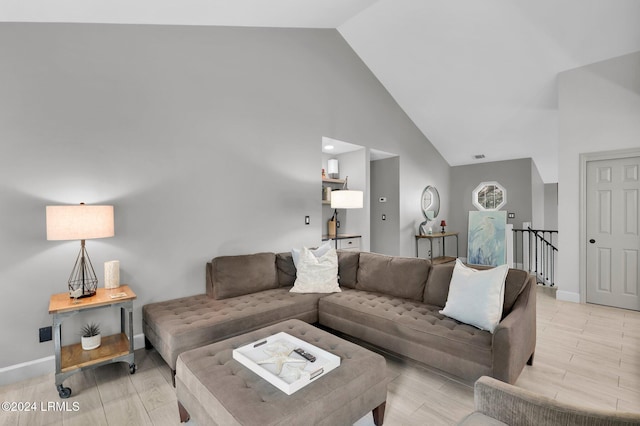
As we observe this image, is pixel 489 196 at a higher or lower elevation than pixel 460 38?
lower

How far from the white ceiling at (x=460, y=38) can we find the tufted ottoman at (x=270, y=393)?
2.77 metres

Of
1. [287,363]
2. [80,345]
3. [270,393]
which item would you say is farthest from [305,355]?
[80,345]

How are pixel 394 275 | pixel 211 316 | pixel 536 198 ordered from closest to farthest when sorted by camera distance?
1. pixel 211 316
2. pixel 394 275
3. pixel 536 198

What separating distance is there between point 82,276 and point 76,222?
0.60 m

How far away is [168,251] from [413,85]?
4.62 m

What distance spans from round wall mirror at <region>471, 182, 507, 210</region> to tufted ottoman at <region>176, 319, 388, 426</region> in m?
6.49

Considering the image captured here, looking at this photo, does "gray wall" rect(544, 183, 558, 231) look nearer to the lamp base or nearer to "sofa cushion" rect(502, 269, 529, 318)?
"sofa cushion" rect(502, 269, 529, 318)

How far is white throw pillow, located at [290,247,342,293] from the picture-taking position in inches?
128

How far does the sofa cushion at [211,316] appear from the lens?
2279 millimetres

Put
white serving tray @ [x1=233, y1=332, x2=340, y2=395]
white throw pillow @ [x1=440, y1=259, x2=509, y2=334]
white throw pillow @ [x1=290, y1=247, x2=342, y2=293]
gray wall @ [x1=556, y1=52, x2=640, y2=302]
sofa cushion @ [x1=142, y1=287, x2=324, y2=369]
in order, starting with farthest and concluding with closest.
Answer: gray wall @ [x1=556, y1=52, x2=640, y2=302]
white throw pillow @ [x1=290, y1=247, x2=342, y2=293]
sofa cushion @ [x1=142, y1=287, x2=324, y2=369]
white throw pillow @ [x1=440, y1=259, x2=509, y2=334]
white serving tray @ [x1=233, y1=332, x2=340, y2=395]

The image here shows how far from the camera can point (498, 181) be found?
706 centimetres

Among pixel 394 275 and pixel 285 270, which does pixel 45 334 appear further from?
pixel 394 275

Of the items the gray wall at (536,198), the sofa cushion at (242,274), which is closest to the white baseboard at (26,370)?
the sofa cushion at (242,274)

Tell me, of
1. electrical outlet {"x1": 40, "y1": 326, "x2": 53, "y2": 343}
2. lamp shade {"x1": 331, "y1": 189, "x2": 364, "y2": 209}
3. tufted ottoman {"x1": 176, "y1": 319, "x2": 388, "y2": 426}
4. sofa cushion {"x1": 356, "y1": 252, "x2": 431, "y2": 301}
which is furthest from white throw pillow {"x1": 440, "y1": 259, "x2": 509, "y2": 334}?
electrical outlet {"x1": 40, "y1": 326, "x2": 53, "y2": 343}
